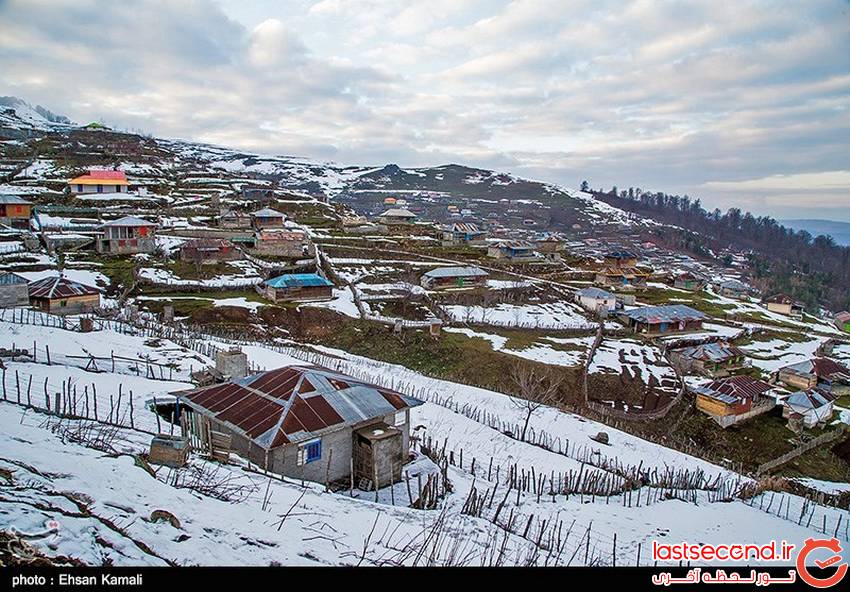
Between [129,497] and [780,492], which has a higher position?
[129,497]

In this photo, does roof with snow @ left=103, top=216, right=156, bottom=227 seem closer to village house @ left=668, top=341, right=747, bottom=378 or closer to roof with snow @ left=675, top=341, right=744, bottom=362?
village house @ left=668, top=341, right=747, bottom=378

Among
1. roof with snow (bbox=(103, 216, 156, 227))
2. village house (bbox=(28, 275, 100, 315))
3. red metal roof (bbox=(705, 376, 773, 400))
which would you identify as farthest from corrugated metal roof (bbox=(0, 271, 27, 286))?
red metal roof (bbox=(705, 376, 773, 400))

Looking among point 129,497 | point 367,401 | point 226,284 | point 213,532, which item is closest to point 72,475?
point 129,497

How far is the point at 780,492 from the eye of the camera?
19156 millimetres

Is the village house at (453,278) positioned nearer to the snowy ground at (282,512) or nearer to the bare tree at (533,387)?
the bare tree at (533,387)

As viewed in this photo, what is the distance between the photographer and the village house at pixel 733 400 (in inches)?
1231

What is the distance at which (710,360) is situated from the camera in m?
38.9

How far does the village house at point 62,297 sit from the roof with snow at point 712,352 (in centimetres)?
4331

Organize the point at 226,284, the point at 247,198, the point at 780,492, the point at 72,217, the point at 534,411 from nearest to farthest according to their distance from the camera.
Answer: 1. the point at 780,492
2. the point at 534,411
3. the point at 226,284
4. the point at 72,217
5. the point at 247,198

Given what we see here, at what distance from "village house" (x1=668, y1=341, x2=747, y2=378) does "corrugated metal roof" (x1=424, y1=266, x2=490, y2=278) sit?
66.7ft

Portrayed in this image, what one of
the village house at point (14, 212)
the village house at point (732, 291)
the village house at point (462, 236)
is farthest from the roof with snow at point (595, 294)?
the village house at point (14, 212)

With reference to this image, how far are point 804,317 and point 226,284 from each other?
67979mm
